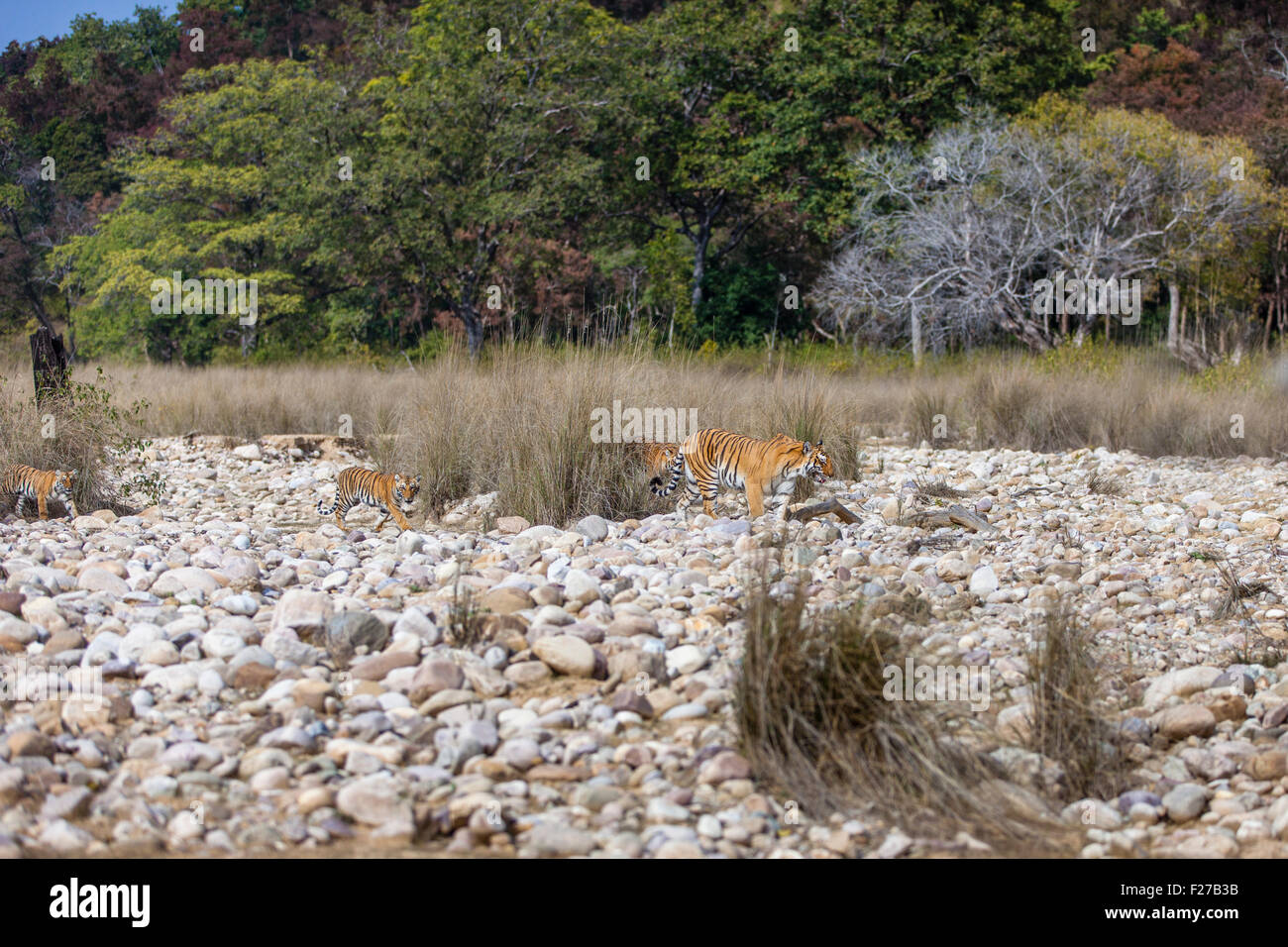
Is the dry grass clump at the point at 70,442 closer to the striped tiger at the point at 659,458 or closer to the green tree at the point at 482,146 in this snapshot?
the striped tiger at the point at 659,458

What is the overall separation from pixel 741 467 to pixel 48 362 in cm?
511

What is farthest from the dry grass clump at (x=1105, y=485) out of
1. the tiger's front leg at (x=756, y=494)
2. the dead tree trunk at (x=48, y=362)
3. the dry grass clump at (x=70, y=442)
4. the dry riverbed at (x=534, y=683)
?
the dead tree trunk at (x=48, y=362)

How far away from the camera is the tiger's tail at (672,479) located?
655 centimetres

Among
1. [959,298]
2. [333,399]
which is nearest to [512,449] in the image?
[333,399]

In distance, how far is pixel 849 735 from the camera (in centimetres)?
311

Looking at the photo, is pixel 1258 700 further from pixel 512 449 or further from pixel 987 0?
pixel 987 0

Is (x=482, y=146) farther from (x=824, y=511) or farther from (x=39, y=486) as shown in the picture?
(x=824, y=511)

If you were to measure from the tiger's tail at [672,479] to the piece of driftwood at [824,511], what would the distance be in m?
0.75

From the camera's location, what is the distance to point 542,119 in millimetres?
20531

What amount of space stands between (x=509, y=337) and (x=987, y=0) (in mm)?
18964

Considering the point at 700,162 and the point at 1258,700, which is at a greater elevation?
the point at 700,162

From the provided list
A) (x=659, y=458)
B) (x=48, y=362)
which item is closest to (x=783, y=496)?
(x=659, y=458)

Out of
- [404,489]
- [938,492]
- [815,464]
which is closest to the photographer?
[815,464]

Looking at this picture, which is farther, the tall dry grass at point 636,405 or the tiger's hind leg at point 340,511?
the tiger's hind leg at point 340,511
